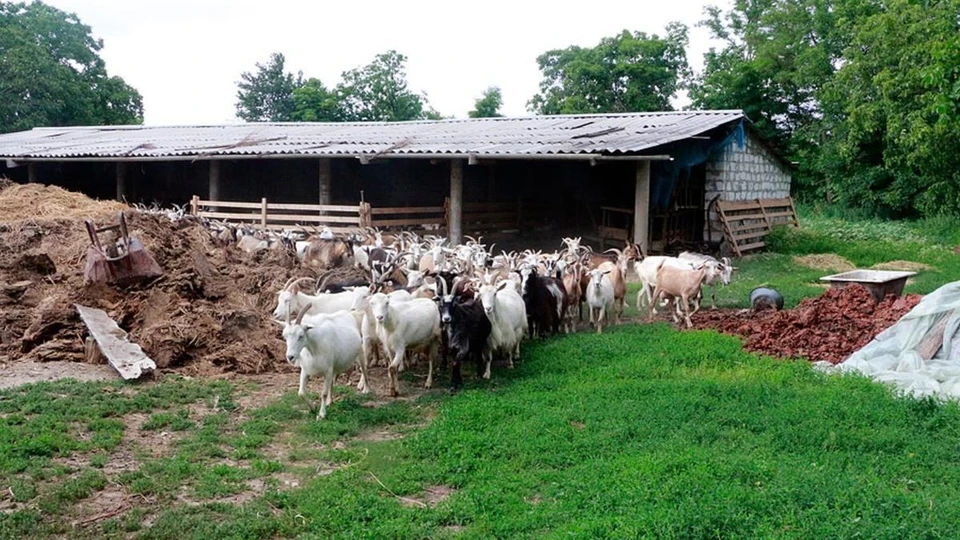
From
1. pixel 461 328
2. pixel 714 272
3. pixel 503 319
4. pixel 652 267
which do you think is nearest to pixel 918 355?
pixel 714 272

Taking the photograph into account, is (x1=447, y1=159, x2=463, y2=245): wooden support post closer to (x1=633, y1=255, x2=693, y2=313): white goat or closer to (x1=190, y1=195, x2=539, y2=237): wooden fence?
(x1=190, y1=195, x2=539, y2=237): wooden fence

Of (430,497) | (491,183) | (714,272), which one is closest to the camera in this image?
(430,497)

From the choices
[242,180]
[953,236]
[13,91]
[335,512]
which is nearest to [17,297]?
[335,512]

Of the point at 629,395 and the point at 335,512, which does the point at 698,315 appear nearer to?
the point at 629,395

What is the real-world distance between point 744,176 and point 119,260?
1642 cm

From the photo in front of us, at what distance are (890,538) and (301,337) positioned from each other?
16.6 feet

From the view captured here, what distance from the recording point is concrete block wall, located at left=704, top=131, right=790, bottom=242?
2119 cm

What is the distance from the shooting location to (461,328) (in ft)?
30.2

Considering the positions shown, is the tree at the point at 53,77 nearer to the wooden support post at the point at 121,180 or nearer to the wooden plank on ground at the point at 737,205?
the wooden support post at the point at 121,180

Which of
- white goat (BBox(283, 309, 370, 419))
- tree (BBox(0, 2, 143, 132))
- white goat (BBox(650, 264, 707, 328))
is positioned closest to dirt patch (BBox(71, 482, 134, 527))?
white goat (BBox(283, 309, 370, 419))

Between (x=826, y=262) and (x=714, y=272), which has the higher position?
(x=714, y=272)

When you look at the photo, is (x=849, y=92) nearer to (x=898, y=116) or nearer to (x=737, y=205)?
(x=898, y=116)

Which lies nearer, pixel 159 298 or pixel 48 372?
pixel 48 372

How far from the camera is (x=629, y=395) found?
834cm
